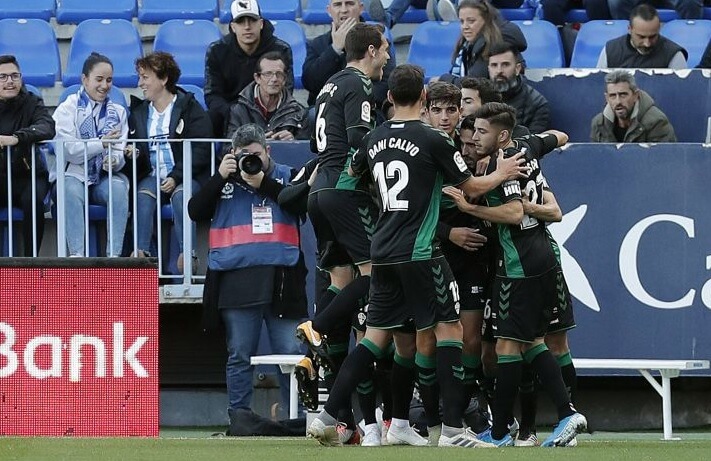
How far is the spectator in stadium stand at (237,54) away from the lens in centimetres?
1206

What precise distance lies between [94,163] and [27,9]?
4012 mm

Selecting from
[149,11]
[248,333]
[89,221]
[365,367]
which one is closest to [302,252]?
[248,333]

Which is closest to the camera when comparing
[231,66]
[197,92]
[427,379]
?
[427,379]

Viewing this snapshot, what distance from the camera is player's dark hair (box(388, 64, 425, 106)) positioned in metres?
8.15

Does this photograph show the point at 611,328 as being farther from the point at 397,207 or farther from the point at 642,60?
the point at 397,207

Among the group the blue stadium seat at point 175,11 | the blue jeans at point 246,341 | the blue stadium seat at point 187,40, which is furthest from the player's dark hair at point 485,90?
the blue stadium seat at point 175,11

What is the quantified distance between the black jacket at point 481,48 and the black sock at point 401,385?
354 centimetres

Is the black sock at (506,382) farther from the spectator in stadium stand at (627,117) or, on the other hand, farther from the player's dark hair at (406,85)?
the spectator in stadium stand at (627,117)

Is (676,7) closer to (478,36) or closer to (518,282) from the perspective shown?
(478,36)

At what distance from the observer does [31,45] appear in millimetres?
14055

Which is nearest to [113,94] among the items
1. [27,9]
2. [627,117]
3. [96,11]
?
[96,11]

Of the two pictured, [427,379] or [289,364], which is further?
[289,364]

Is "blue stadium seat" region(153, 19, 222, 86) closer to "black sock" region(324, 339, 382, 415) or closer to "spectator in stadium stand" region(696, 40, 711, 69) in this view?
"spectator in stadium stand" region(696, 40, 711, 69)

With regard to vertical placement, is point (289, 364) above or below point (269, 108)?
below
